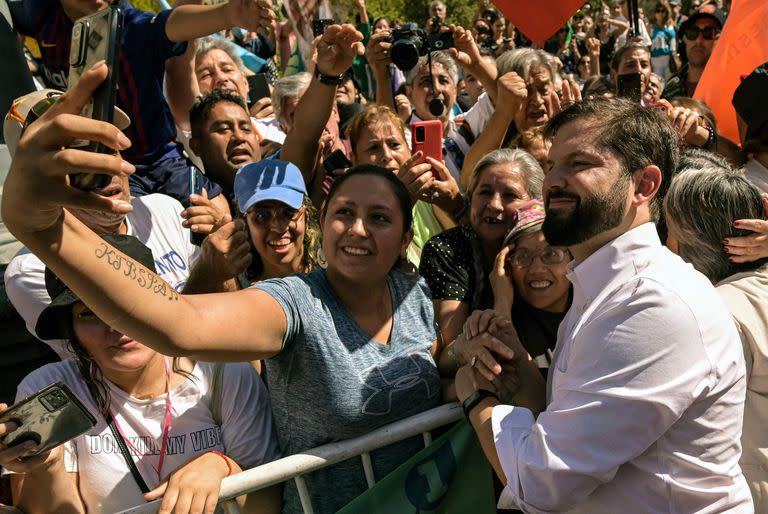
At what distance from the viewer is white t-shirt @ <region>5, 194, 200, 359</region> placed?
8.70 ft

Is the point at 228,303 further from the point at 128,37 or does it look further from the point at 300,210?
the point at 128,37

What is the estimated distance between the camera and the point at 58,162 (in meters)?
1.26

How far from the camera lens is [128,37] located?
133 inches

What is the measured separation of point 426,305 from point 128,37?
6.48 ft

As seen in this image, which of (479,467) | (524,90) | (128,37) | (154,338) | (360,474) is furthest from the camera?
(524,90)

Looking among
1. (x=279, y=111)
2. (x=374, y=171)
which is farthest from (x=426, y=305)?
(x=279, y=111)

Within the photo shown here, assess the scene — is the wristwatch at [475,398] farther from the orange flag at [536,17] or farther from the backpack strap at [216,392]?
the orange flag at [536,17]

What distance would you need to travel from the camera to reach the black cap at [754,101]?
354 cm

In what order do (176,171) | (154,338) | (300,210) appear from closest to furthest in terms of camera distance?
(154,338) < (300,210) < (176,171)

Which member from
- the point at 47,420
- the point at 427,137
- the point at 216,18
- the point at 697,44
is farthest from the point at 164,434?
the point at 697,44

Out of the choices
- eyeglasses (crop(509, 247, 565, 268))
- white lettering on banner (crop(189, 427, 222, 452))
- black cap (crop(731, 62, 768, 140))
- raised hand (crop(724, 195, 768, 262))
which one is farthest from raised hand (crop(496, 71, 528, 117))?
white lettering on banner (crop(189, 427, 222, 452))

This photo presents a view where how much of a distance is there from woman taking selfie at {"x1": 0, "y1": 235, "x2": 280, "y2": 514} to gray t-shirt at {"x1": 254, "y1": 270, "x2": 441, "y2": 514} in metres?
0.13

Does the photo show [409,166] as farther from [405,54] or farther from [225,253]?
[225,253]

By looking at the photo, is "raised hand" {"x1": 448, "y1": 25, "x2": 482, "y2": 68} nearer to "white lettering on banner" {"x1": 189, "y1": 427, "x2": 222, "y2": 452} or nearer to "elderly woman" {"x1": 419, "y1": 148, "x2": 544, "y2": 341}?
"elderly woman" {"x1": 419, "y1": 148, "x2": 544, "y2": 341}
